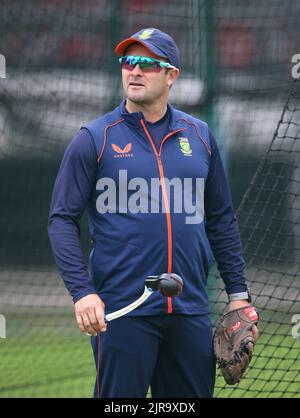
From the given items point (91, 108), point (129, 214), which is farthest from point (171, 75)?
point (91, 108)

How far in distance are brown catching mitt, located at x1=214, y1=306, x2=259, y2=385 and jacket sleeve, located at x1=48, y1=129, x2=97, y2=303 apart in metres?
0.64

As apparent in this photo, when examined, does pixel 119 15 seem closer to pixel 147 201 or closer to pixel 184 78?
pixel 184 78

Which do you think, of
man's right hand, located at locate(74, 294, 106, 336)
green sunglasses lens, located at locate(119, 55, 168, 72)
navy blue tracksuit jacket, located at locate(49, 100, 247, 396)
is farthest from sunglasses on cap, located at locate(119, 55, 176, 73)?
man's right hand, located at locate(74, 294, 106, 336)

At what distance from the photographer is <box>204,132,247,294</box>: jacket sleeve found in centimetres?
402

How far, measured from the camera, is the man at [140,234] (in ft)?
12.1

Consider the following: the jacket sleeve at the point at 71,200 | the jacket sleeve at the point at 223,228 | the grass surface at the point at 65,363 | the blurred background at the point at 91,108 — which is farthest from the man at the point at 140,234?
the blurred background at the point at 91,108

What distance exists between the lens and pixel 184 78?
22.8ft

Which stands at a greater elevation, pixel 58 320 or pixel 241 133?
pixel 241 133

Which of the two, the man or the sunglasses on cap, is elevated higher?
the sunglasses on cap

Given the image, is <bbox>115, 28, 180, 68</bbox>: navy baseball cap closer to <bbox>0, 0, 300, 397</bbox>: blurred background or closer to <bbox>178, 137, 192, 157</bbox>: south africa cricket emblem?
<bbox>178, 137, 192, 157</bbox>: south africa cricket emblem

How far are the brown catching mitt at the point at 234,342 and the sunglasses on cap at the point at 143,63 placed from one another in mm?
1032

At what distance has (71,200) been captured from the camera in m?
3.71
